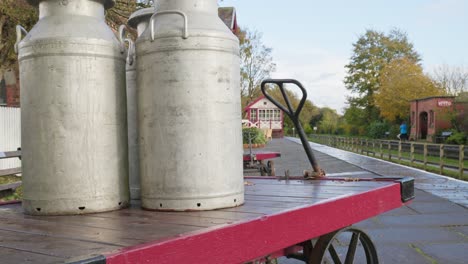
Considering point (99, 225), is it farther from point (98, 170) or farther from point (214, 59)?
point (214, 59)

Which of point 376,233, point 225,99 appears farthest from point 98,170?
point 376,233

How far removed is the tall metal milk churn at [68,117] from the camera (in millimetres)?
2086

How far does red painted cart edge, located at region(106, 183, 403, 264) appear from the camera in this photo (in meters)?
1.46

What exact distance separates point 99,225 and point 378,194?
1.47 m

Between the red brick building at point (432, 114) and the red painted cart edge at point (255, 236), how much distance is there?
27104mm

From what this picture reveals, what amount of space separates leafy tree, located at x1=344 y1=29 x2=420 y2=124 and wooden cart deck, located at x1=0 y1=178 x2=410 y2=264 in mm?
47240

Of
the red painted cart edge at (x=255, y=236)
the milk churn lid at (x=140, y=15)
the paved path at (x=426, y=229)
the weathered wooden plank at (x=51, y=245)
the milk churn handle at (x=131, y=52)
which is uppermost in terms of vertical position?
the milk churn lid at (x=140, y=15)

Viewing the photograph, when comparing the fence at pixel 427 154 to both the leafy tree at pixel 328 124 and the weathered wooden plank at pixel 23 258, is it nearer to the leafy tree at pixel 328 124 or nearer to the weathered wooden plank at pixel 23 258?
the weathered wooden plank at pixel 23 258

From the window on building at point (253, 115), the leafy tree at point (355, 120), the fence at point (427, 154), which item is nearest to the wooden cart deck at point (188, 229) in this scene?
the fence at point (427, 154)

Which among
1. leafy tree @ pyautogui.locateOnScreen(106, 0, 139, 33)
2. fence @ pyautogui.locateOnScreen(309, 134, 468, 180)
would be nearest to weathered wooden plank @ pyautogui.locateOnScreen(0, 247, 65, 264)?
leafy tree @ pyautogui.locateOnScreen(106, 0, 139, 33)

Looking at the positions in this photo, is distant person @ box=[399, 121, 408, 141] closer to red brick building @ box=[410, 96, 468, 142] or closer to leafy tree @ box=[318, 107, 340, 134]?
red brick building @ box=[410, 96, 468, 142]

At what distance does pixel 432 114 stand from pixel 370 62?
63.3 feet

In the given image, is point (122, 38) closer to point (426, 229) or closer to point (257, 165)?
point (426, 229)

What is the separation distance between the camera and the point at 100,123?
2.15 metres
